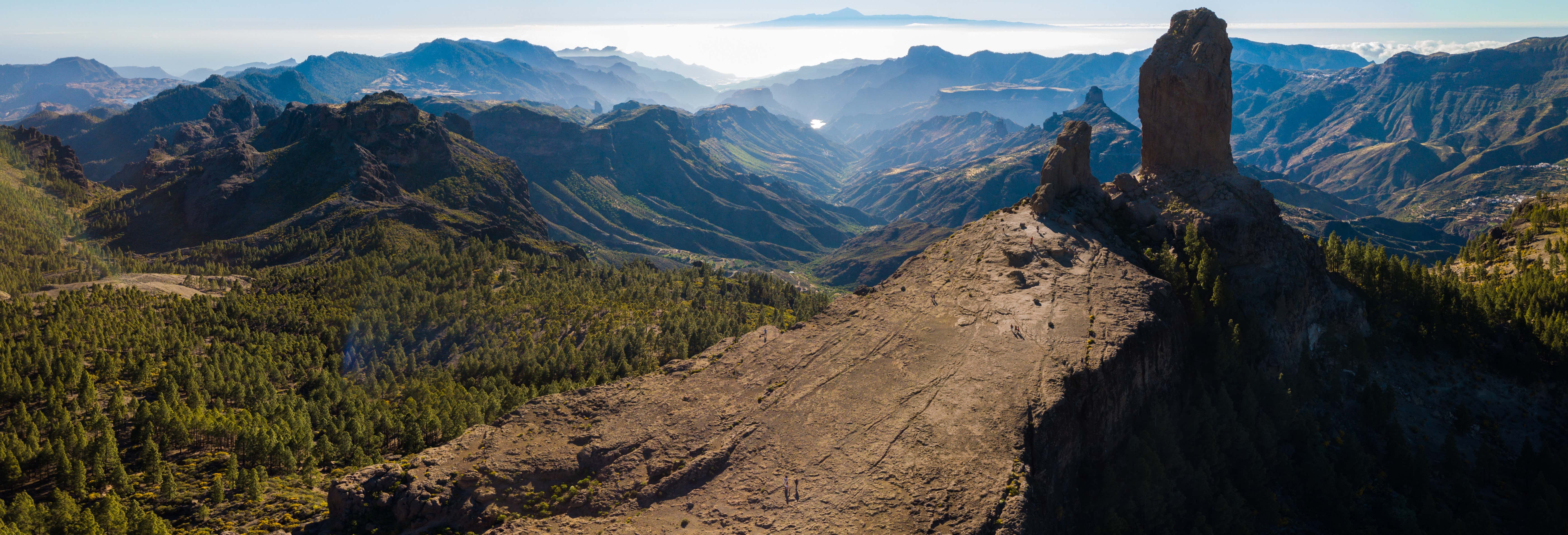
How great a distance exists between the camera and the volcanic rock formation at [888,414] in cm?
5181

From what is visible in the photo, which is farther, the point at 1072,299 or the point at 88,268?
the point at 88,268

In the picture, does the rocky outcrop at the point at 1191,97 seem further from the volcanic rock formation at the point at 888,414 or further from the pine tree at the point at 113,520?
the pine tree at the point at 113,520

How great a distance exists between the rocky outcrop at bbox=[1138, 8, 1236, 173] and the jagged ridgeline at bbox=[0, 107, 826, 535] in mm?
76431

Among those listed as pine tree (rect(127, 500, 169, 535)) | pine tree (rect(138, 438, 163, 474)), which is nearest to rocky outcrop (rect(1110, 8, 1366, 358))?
pine tree (rect(127, 500, 169, 535))

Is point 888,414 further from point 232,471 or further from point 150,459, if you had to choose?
point 150,459

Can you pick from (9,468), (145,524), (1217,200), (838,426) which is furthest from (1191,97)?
(9,468)

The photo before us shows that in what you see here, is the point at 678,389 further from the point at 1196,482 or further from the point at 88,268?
the point at 88,268

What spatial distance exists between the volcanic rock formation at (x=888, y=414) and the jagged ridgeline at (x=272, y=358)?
17.1 meters

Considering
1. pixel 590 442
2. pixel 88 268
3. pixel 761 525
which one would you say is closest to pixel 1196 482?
pixel 761 525

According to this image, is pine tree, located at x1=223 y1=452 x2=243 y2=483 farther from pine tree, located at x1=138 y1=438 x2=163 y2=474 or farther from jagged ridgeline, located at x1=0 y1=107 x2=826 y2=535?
pine tree, located at x1=138 y1=438 x2=163 y2=474

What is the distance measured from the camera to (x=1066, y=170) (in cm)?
9512

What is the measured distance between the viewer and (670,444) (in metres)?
60.6

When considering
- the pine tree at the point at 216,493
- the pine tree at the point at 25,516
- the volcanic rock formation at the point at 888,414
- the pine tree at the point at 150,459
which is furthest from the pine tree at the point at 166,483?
the volcanic rock formation at the point at 888,414

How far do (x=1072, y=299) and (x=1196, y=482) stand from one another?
1961 cm
